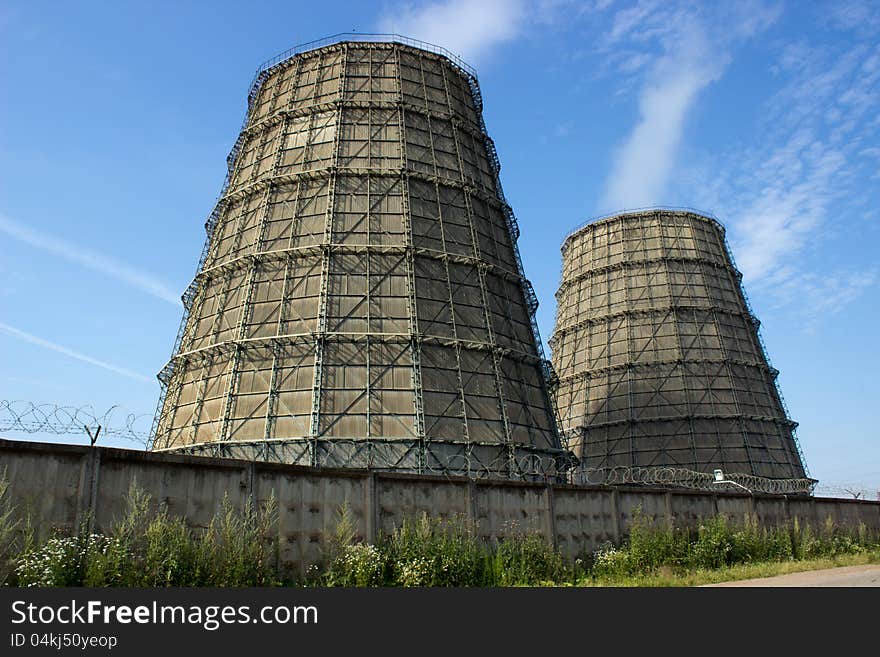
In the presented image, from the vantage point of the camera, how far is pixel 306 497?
12516mm

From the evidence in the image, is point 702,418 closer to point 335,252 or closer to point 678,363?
point 678,363

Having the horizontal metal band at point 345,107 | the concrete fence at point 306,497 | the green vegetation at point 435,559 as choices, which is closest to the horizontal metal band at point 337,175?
the horizontal metal band at point 345,107

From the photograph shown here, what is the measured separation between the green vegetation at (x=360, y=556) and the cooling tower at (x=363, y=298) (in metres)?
8.92

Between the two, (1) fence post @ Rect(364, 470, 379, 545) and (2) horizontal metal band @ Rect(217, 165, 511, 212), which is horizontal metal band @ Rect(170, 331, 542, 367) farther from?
(1) fence post @ Rect(364, 470, 379, 545)

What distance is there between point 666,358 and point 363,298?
27.3 meters

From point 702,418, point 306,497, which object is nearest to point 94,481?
point 306,497

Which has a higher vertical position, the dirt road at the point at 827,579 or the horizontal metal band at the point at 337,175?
the horizontal metal band at the point at 337,175

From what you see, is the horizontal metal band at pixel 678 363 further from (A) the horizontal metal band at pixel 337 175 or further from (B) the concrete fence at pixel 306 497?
(B) the concrete fence at pixel 306 497

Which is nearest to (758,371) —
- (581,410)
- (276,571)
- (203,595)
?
(581,410)

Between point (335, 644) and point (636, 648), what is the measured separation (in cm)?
258

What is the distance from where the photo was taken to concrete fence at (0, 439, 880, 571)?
983 centimetres

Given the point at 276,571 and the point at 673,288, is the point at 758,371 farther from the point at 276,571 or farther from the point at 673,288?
the point at 276,571

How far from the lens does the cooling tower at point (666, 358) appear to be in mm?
44750

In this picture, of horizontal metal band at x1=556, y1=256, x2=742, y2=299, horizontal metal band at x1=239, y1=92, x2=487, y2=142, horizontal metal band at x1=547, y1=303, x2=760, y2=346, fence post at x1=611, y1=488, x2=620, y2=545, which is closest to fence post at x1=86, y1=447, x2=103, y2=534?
fence post at x1=611, y1=488, x2=620, y2=545
